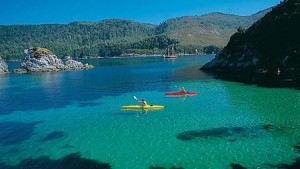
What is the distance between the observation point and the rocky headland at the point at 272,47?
89.0 m

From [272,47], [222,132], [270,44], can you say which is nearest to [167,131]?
[222,132]

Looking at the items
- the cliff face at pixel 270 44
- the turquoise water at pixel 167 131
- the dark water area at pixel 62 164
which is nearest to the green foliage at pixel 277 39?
the cliff face at pixel 270 44

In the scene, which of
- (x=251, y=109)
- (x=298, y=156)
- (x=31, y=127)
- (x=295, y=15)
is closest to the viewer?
(x=298, y=156)

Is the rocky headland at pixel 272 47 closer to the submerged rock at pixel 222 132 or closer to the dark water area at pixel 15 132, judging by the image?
the submerged rock at pixel 222 132

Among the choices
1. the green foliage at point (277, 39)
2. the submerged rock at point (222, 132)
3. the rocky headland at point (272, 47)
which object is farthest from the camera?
the rocky headland at point (272, 47)

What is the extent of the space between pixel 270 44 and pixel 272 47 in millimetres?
1624

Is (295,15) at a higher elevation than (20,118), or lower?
higher

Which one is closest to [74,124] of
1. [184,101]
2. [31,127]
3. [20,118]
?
[31,127]

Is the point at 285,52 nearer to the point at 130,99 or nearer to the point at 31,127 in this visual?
the point at 130,99

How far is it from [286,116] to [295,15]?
54.6m

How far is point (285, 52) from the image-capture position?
9144 centimetres

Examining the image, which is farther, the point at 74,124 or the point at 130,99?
the point at 130,99

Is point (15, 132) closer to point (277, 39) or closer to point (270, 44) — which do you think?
point (277, 39)

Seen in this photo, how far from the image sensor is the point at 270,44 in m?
98.4
